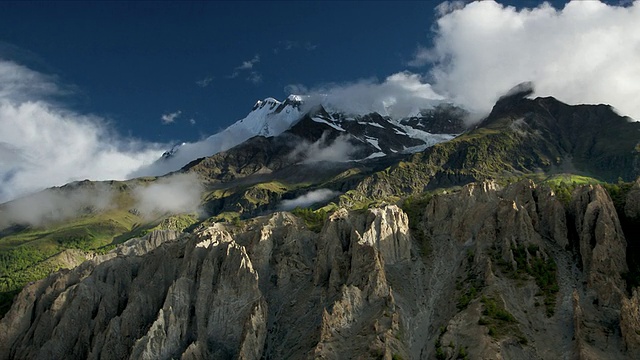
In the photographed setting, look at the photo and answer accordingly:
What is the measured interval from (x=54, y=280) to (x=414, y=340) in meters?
115

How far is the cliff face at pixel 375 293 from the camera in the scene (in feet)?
305

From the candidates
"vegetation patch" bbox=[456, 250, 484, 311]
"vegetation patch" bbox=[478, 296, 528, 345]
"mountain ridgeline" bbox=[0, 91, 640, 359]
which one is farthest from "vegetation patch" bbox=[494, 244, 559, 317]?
"vegetation patch" bbox=[478, 296, 528, 345]

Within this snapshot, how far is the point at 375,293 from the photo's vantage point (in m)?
107

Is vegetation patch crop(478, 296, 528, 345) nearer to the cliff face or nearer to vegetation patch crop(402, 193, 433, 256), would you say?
the cliff face

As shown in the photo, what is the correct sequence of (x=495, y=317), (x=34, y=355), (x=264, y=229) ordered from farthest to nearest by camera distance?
(x=264, y=229) < (x=34, y=355) < (x=495, y=317)

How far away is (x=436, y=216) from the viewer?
474 feet

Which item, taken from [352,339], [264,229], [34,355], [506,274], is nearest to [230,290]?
[264,229]

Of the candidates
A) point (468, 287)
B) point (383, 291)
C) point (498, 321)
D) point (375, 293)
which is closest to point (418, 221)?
point (468, 287)

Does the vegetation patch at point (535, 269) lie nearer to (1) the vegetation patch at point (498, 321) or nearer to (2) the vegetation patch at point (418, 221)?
(1) the vegetation patch at point (498, 321)

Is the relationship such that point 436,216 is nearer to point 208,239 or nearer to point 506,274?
point 506,274

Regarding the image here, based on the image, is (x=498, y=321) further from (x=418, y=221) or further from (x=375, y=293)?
(x=418, y=221)

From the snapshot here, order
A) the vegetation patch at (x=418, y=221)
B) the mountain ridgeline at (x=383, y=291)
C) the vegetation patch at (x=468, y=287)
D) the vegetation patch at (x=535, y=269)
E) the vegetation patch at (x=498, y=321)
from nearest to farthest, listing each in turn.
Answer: the vegetation patch at (x=498, y=321), the mountain ridgeline at (x=383, y=291), the vegetation patch at (x=468, y=287), the vegetation patch at (x=535, y=269), the vegetation patch at (x=418, y=221)

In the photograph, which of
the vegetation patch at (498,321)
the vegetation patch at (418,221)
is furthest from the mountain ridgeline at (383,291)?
the vegetation patch at (418,221)

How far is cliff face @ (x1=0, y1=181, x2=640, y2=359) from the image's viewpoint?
93000 mm
